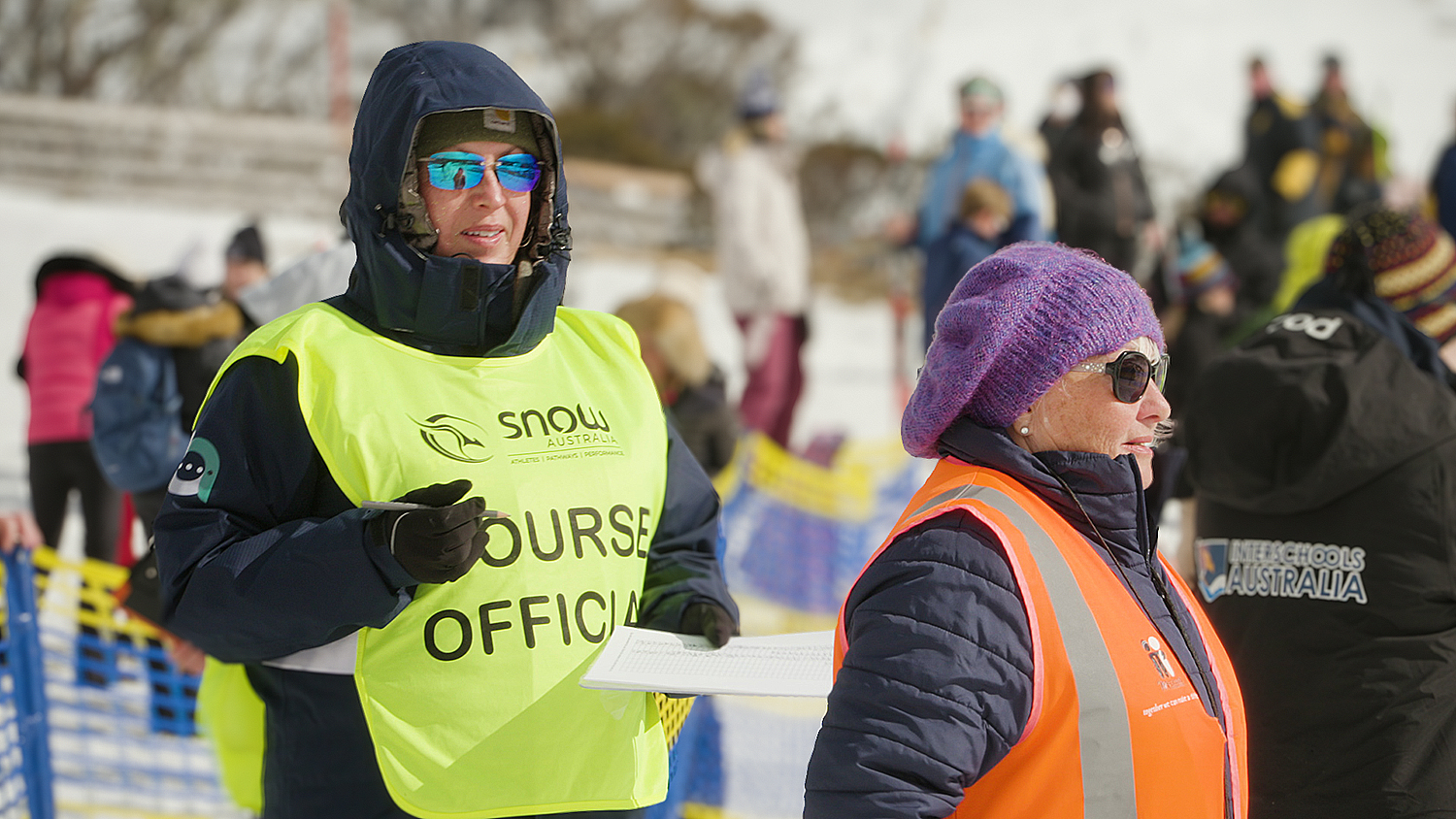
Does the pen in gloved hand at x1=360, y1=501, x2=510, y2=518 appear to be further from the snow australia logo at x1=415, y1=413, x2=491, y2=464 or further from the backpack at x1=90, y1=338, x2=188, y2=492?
the backpack at x1=90, y1=338, x2=188, y2=492

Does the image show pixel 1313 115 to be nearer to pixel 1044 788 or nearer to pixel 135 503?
pixel 135 503

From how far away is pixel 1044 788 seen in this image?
1567 mm

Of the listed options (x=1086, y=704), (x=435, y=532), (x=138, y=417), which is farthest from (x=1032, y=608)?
(x=138, y=417)

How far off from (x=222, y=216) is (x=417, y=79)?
14.7 meters

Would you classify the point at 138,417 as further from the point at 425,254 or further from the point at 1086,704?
the point at 1086,704

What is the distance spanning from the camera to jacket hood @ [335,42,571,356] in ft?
6.50

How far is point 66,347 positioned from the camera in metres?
5.58

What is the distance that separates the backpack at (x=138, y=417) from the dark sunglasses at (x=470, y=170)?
276cm

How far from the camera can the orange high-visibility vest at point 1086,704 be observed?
1.56 metres

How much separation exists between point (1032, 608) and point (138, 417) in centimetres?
379

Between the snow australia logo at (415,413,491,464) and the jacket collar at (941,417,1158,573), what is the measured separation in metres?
0.71

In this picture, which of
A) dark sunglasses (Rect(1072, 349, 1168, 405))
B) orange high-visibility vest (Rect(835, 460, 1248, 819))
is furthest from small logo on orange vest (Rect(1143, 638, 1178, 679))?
dark sunglasses (Rect(1072, 349, 1168, 405))

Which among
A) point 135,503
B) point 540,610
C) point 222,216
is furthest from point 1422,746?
point 222,216

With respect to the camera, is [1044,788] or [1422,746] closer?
[1044,788]
